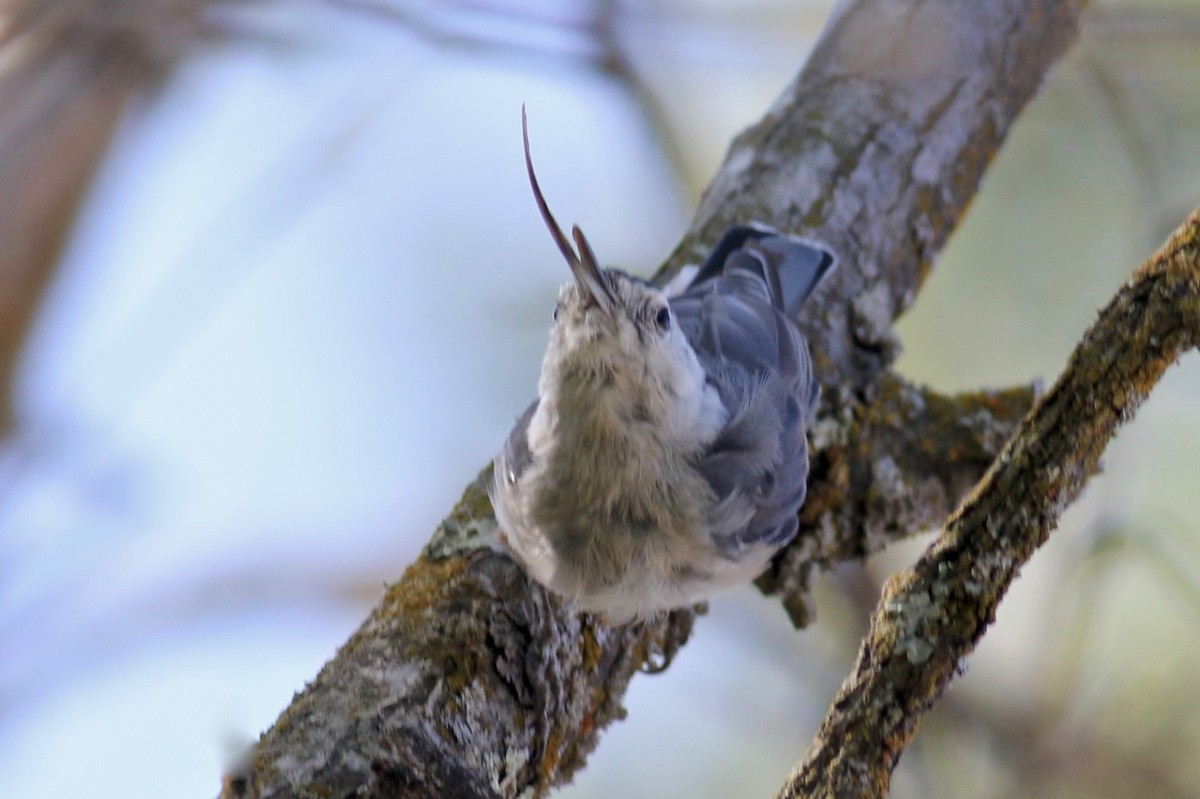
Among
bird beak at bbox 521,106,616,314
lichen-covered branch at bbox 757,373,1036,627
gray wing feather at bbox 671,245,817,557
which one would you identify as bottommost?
lichen-covered branch at bbox 757,373,1036,627

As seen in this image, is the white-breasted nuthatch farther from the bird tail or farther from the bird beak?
the bird tail

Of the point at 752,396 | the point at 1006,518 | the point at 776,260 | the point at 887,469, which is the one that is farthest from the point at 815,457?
the point at 1006,518

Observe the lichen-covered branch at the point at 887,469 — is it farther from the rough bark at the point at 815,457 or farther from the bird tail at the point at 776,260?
A: the bird tail at the point at 776,260

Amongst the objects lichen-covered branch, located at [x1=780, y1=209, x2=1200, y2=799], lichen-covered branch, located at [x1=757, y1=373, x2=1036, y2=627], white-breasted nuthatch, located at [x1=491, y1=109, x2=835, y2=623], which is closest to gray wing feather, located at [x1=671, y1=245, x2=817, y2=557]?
white-breasted nuthatch, located at [x1=491, y1=109, x2=835, y2=623]

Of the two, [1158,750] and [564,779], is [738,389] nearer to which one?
[564,779]

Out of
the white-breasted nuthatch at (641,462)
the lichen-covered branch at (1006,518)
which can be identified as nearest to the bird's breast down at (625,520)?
the white-breasted nuthatch at (641,462)

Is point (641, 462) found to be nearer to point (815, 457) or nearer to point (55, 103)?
point (815, 457)

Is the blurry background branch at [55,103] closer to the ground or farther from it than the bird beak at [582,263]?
closer to the ground

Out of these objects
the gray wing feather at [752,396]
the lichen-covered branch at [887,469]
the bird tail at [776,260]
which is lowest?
the lichen-covered branch at [887,469]
